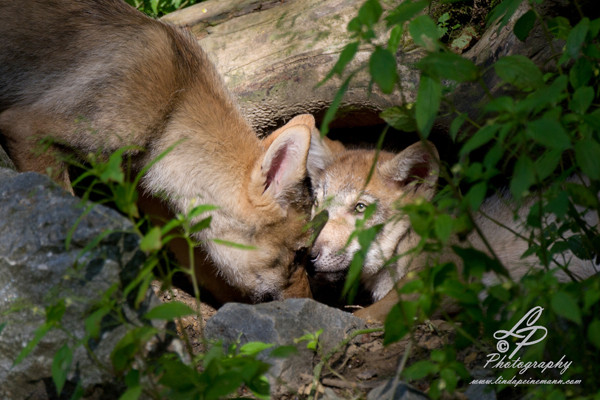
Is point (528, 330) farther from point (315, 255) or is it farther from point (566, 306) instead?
point (315, 255)

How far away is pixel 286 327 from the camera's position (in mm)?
3014

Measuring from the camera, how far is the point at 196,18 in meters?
5.47

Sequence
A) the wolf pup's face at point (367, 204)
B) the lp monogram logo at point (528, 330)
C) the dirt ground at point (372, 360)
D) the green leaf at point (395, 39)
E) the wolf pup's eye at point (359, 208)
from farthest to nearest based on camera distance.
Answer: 1. the wolf pup's eye at point (359, 208)
2. the wolf pup's face at point (367, 204)
3. the dirt ground at point (372, 360)
4. the lp monogram logo at point (528, 330)
5. the green leaf at point (395, 39)

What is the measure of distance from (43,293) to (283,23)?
3.42 m

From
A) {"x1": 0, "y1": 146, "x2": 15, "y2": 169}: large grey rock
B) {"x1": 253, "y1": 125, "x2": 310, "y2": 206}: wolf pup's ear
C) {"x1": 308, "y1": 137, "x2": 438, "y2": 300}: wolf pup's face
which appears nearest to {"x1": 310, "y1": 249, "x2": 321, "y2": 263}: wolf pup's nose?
{"x1": 308, "y1": 137, "x2": 438, "y2": 300}: wolf pup's face

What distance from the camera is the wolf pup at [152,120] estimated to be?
393cm

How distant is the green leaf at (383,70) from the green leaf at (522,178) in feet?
1.43

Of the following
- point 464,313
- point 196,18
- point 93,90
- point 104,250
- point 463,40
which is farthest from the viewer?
point 196,18

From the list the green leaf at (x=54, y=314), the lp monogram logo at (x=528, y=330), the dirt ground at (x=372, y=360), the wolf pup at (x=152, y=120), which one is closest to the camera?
the green leaf at (x=54, y=314)

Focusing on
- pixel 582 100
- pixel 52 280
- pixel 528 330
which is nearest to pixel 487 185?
pixel 582 100

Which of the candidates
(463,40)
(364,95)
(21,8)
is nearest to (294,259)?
(364,95)

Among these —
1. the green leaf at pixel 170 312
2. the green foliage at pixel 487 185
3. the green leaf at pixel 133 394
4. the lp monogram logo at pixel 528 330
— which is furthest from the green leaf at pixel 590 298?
the green leaf at pixel 133 394

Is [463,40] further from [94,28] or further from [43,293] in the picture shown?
[43,293]

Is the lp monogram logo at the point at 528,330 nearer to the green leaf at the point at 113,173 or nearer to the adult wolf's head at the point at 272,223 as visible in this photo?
the green leaf at the point at 113,173
